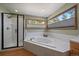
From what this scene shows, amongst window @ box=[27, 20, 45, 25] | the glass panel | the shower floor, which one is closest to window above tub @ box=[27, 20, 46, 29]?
window @ box=[27, 20, 45, 25]

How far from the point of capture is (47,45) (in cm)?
156

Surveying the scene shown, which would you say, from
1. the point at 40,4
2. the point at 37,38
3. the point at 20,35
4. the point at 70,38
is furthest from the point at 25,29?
the point at 70,38

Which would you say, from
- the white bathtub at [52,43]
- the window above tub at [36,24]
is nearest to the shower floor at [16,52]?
the white bathtub at [52,43]

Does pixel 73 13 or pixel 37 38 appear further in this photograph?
pixel 37 38

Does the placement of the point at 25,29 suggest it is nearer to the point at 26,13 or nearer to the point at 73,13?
the point at 26,13

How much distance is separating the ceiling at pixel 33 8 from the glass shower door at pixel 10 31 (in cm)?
12

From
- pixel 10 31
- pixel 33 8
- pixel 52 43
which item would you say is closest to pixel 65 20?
pixel 52 43

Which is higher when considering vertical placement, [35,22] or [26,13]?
[26,13]

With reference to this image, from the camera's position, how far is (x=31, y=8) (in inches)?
62.5

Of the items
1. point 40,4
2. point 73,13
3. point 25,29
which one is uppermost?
point 40,4

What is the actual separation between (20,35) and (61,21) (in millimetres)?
681

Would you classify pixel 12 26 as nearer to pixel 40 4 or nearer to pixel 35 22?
pixel 35 22

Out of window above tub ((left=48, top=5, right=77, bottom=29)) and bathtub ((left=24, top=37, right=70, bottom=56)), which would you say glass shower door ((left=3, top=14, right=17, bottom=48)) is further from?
window above tub ((left=48, top=5, right=77, bottom=29))

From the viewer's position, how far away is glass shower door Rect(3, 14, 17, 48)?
1.58m
